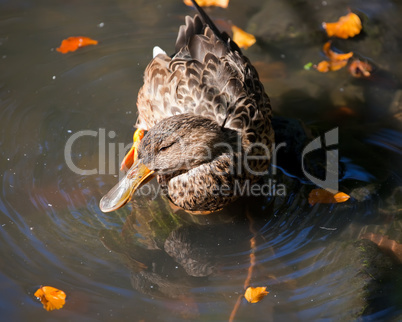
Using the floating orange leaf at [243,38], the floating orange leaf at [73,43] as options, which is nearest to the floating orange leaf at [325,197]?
the floating orange leaf at [243,38]

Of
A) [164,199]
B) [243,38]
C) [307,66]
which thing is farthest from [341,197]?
[243,38]

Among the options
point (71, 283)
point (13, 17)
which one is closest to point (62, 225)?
point (71, 283)

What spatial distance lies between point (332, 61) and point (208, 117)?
2.21m

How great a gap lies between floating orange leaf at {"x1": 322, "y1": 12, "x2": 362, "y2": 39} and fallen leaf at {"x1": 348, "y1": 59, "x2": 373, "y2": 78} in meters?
0.40

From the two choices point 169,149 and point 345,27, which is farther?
point 345,27

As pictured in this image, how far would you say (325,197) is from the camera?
4.32 m

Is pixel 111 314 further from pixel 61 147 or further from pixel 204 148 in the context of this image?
pixel 61 147

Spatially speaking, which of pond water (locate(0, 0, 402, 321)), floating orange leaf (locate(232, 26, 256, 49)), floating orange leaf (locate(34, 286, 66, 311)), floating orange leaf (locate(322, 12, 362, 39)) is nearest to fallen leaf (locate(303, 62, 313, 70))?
pond water (locate(0, 0, 402, 321))

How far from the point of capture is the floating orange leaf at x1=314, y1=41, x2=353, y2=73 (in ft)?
18.1

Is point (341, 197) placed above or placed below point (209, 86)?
below

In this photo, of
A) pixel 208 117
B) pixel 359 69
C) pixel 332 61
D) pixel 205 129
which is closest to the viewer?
pixel 205 129

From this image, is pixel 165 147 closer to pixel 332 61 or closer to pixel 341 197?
pixel 341 197

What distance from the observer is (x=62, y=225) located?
13.1ft

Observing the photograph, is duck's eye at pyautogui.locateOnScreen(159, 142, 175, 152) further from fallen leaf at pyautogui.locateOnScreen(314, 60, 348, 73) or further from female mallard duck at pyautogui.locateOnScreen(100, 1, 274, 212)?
fallen leaf at pyautogui.locateOnScreen(314, 60, 348, 73)
